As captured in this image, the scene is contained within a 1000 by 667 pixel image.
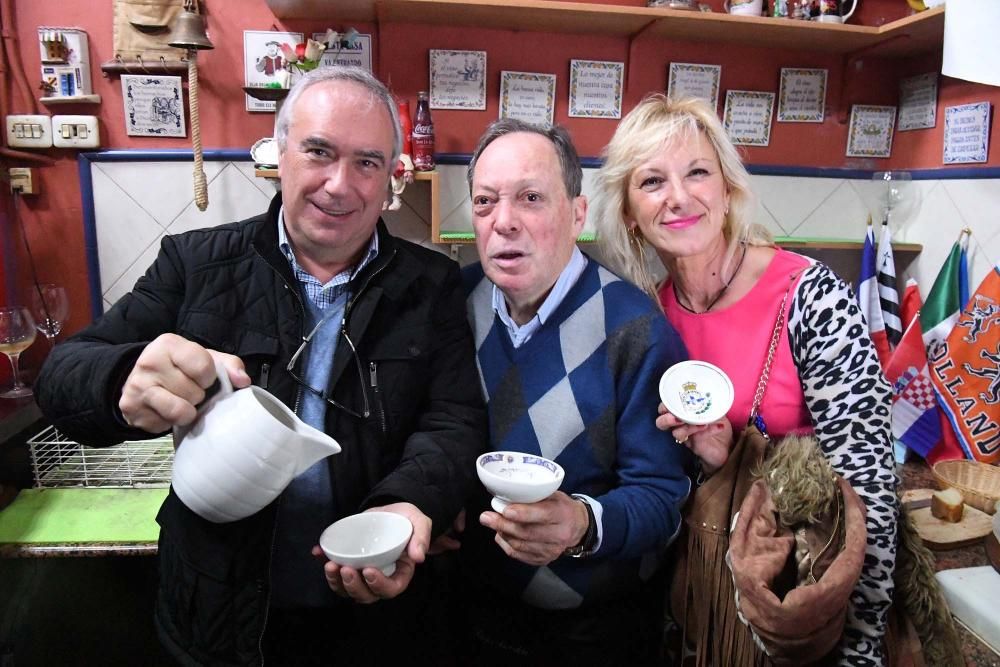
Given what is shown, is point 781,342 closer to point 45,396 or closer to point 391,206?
point 391,206

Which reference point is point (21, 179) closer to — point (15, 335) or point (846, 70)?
point (15, 335)

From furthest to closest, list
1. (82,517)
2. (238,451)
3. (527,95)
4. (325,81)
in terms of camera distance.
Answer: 1. (527,95)
2. (82,517)
3. (325,81)
4. (238,451)

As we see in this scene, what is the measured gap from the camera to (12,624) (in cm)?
151

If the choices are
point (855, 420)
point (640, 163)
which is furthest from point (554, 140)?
point (855, 420)

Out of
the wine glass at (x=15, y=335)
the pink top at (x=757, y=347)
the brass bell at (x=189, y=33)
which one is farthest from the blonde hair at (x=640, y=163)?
the wine glass at (x=15, y=335)

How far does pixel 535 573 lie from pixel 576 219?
675 millimetres

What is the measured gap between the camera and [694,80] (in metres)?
2.32

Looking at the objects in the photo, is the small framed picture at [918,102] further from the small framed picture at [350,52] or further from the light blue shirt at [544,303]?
the small framed picture at [350,52]

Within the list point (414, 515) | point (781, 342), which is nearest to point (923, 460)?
point (781, 342)

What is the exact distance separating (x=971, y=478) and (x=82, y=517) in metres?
2.20

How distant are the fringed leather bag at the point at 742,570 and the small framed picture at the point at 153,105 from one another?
194 centimetres

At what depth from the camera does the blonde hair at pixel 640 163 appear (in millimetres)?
1311

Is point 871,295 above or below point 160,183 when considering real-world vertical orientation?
A: below

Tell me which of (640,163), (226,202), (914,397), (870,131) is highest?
(870,131)
